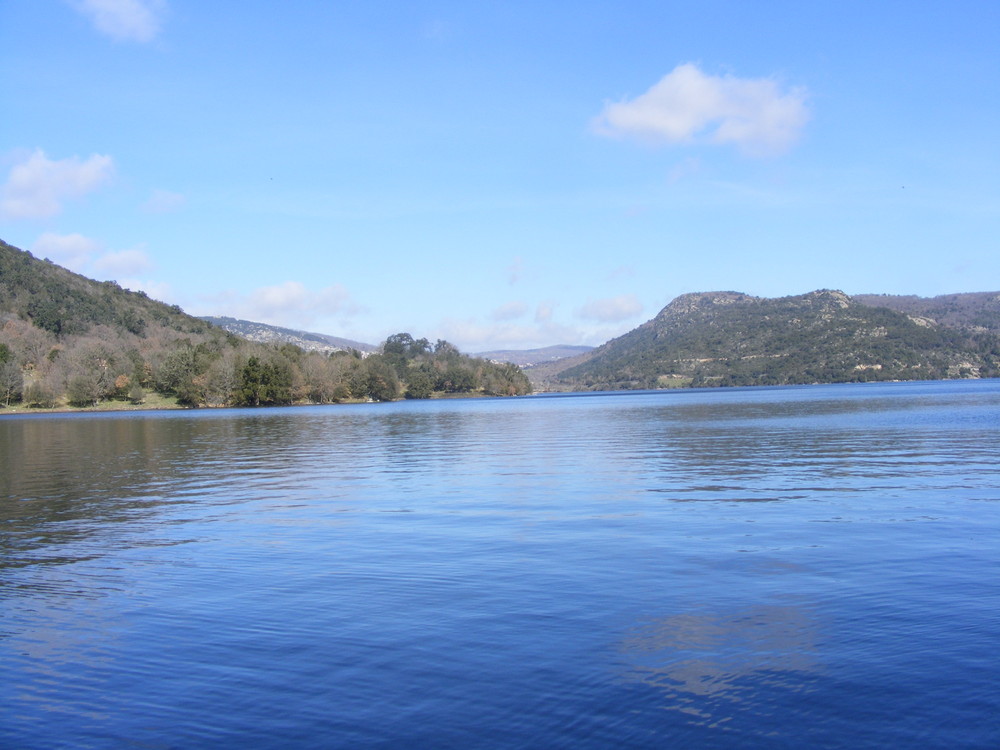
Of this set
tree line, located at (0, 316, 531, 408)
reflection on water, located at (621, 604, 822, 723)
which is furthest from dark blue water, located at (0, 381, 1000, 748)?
tree line, located at (0, 316, 531, 408)

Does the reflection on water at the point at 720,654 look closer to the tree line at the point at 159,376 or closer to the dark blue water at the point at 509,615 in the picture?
the dark blue water at the point at 509,615

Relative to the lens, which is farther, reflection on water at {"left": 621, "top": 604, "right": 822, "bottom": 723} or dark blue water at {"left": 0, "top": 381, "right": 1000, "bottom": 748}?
reflection on water at {"left": 621, "top": 604, "right": 822, "bottom": 723}

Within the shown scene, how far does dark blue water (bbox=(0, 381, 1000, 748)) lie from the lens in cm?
880

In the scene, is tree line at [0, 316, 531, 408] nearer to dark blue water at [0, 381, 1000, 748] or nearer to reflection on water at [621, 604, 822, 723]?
dark blue water at [0, 381, 1000, 748]

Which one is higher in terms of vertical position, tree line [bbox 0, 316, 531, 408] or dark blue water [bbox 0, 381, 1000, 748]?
tree line [bbox 0, 316, 531, 408]

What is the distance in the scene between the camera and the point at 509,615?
41.2 feet

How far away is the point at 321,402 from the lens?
185250 mm

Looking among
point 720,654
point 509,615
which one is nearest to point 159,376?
point 509,615

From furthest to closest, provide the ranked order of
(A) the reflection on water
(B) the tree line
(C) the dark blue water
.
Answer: (B) the tree line
(A) the reflection on water
(C) the dark blue water

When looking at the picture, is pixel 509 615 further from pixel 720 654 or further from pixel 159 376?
pixel 159 376

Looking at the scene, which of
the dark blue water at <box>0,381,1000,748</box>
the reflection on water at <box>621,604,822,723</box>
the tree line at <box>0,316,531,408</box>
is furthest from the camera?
the tree line at <box>0,316,531,408</box>

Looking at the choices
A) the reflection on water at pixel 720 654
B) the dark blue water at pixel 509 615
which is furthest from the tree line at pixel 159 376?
the reflection on water at pixel 720 654

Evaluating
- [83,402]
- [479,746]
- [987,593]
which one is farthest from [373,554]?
[83,402]

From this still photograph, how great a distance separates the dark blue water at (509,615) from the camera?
8797mm
